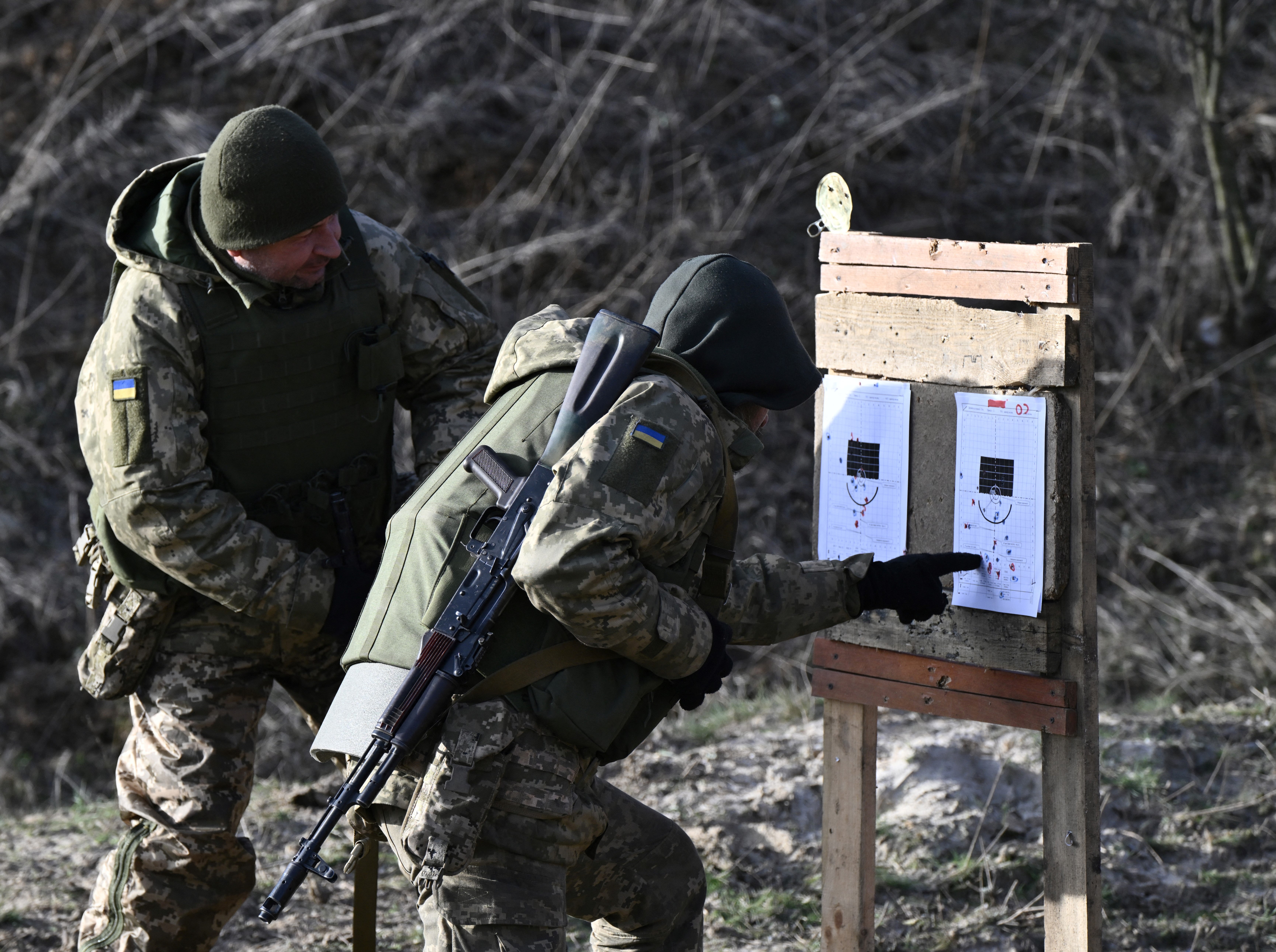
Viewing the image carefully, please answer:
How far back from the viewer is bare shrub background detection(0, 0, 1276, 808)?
6.95 metres

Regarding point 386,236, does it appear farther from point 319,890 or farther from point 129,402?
point 319,890

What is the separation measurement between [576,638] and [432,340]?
123 centimetres

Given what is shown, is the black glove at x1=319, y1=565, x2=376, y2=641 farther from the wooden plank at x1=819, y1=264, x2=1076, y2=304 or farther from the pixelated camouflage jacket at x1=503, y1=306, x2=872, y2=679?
the wooden plank at x1=819, y1=264, x2=1076, y2=304

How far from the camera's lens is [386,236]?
11.1ft

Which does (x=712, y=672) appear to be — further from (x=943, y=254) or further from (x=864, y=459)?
(x=943, y=254)

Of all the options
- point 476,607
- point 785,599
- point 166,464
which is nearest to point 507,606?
point 476,607

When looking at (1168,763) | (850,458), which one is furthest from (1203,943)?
(850,458)

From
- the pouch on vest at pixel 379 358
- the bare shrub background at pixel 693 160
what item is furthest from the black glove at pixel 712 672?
the bare shrub background at pixel 693 160

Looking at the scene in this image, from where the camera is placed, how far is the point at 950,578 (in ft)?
10.1

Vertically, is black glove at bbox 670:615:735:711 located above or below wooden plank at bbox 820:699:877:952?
above

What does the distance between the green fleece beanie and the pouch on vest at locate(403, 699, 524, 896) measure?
123 centimetres

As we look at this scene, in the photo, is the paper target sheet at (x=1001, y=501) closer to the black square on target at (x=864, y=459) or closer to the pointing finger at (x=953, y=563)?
the pointing finger at (x=953, y=563)

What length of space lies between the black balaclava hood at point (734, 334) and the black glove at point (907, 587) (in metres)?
0.49

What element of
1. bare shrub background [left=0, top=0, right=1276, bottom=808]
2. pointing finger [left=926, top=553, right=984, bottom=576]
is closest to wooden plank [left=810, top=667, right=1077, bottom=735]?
pointing finger [left=926, top=553, right=984, bottom=576]
